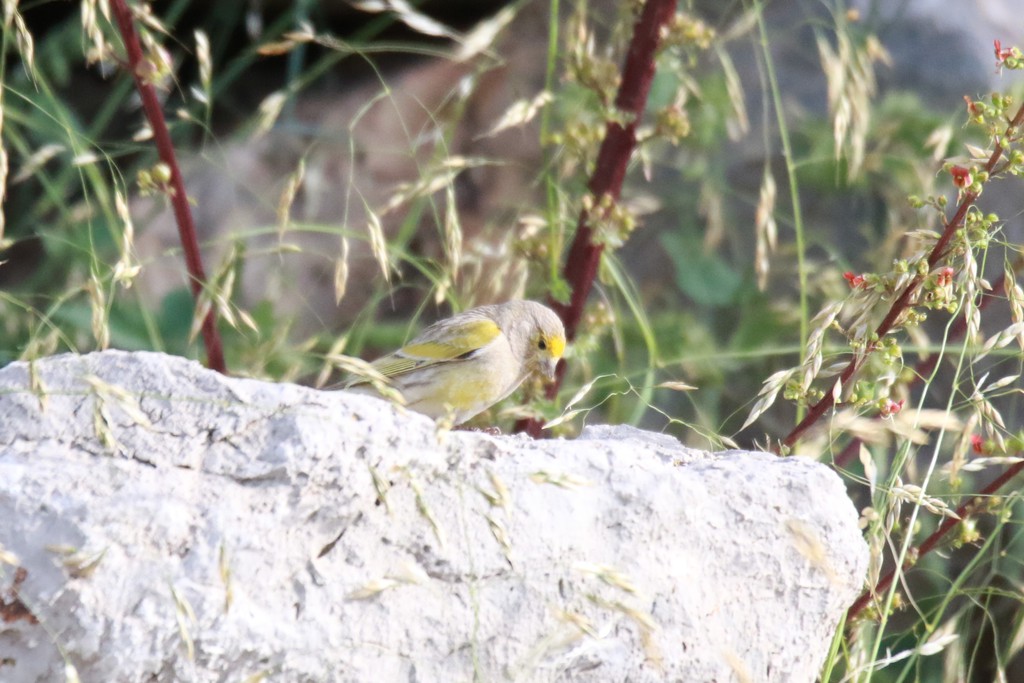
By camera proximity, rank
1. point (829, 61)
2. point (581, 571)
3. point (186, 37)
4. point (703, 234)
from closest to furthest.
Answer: point (581, 571)
point (829, 61)
point (703, 234)
point (186, 37)

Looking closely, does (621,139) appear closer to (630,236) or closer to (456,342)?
(456,342)

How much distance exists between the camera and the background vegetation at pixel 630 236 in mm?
2732

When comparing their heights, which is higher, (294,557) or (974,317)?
(974,317)

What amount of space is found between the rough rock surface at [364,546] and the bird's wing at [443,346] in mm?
1218

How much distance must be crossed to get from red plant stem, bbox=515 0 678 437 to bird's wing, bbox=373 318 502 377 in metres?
0.30

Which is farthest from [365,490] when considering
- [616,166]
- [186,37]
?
[186,37]

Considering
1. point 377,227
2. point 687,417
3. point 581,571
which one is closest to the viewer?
point 581,571

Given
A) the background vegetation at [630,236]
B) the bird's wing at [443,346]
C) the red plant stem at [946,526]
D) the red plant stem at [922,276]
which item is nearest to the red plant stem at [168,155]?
the background vegetation at [630,236]

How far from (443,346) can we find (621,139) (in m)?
0.84

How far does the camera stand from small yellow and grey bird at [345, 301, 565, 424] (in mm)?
3650

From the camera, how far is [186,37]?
6426mm

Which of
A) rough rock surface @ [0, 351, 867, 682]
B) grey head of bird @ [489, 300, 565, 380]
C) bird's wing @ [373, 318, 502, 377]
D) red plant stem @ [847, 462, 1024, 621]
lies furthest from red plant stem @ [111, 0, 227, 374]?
red plant stem @ [847, 462, 1024, 621]

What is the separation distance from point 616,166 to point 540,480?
1.59 m

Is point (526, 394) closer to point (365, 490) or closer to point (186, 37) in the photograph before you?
point (365, 490)
